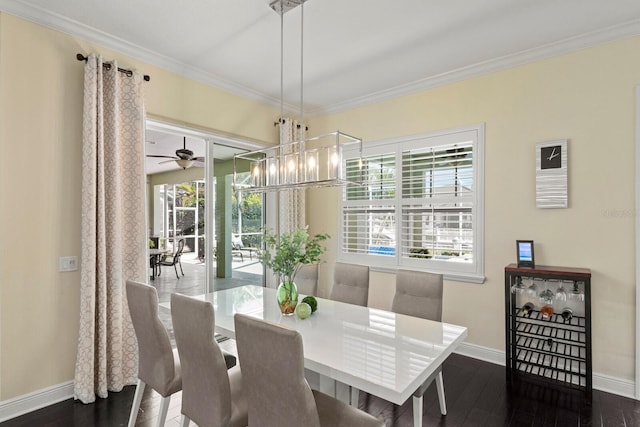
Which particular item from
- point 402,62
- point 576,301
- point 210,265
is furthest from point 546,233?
point 210,265

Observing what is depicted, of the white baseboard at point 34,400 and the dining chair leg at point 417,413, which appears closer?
the dining chair leg at point 417,413

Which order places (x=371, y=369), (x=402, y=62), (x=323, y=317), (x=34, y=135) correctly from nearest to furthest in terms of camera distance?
1. (x=371, y=369)
2. (x=323, y=317)
3. (x=34, y=135)
4. (x=402, y=62)

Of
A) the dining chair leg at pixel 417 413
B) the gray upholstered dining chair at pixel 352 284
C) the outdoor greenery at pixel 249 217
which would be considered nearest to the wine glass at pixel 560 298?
the gray upholstered dining chair at pixel 352 284

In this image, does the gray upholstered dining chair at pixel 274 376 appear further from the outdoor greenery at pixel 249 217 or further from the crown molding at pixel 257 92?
the outdoor greenery at pixel 249 217

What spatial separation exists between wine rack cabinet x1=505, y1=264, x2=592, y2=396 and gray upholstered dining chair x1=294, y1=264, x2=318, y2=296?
166 centimetres

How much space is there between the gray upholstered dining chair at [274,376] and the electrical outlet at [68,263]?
1994 millimetres

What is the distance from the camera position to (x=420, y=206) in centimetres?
375

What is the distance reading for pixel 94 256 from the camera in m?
2.67

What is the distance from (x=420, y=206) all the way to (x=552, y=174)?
1.22 m

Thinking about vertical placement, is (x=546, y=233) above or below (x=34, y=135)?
below

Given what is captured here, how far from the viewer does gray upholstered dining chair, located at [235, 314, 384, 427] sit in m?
1.33

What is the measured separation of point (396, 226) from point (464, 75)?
1.69m

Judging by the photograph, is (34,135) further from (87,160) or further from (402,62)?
(402,62)

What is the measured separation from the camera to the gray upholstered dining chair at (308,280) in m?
3.27
